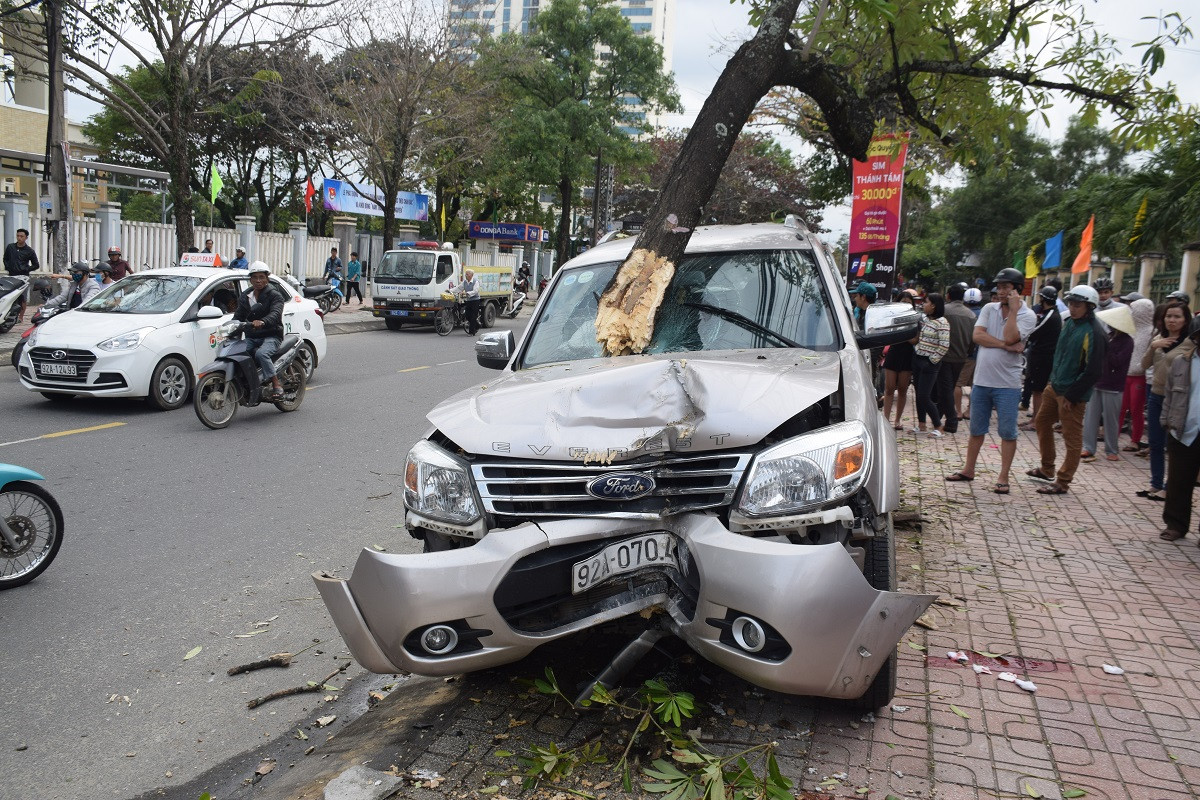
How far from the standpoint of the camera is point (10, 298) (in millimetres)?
16125

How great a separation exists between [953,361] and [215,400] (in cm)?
845

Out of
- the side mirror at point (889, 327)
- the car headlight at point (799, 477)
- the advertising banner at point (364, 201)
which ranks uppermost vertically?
the advertising banner at point (364, 201)

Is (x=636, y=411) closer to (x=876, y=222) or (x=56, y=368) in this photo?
(x=56, y=368)

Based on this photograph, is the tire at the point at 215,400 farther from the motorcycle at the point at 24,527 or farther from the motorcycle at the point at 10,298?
the motorcycle at the point at 10,298

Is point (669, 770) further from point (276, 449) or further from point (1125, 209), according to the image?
point (1125, 209)

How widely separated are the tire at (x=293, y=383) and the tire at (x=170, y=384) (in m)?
1.12

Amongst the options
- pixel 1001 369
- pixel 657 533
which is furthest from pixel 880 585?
pixel 1001 369

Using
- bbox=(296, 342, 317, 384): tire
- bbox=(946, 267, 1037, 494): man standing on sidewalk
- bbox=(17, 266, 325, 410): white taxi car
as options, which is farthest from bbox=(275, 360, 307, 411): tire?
bbox=(946, 267, 1037, 494): man standing on sidewalk

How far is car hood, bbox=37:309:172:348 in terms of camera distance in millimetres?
10617

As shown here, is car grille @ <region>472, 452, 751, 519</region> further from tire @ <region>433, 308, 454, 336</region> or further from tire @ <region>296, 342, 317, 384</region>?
tire @ <region>433, 308, 454, 336</region>

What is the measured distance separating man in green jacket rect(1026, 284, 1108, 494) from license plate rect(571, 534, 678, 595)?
20.1ft

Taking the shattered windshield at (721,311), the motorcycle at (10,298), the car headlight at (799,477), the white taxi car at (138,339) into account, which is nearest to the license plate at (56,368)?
the white taxi car at (138,339)

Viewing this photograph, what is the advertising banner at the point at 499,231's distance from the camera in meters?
49.7

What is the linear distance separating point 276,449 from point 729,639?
7.21 m
